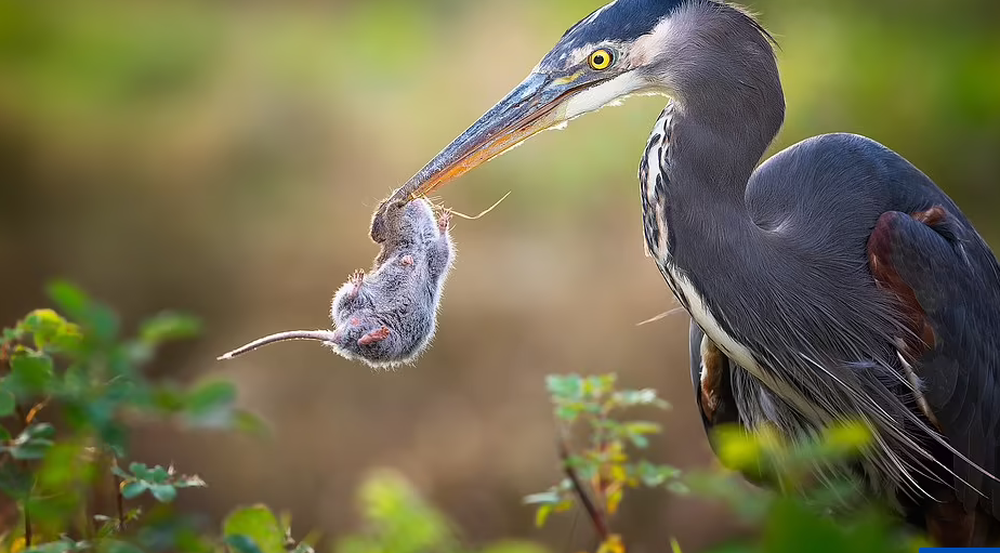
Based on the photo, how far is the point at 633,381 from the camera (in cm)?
564

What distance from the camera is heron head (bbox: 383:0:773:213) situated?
2.65 metres

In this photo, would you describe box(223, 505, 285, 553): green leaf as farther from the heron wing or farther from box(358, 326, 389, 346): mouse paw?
the heron wing

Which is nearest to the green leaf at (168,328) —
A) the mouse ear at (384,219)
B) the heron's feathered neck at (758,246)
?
the mouse ear at (384,219)

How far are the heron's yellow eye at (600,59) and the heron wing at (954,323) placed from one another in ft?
2.42

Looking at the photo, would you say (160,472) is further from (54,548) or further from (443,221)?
(443,221)

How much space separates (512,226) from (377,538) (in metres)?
5.34

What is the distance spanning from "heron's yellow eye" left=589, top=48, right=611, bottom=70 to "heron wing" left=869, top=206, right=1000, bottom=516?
737mm

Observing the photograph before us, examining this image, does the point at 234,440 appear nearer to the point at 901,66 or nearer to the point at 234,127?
the point at 234,127

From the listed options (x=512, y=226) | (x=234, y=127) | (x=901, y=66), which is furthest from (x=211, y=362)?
(x=901, y=66)

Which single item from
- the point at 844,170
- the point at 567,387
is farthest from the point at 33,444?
the point at 844,170

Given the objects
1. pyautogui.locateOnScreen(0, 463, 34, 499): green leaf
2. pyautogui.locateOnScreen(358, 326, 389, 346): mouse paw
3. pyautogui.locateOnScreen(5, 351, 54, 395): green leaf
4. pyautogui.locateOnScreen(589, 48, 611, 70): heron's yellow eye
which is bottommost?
pyautogui.locateOnScreen(0, 463, 34, 499): green leaf

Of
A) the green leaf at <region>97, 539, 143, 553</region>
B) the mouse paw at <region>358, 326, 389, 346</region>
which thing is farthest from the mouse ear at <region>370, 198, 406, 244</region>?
the green leaf at <region>97, 539, 143, 553</region>

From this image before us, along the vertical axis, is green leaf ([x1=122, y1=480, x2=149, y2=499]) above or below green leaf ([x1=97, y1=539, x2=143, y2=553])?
above

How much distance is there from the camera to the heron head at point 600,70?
2650mm
